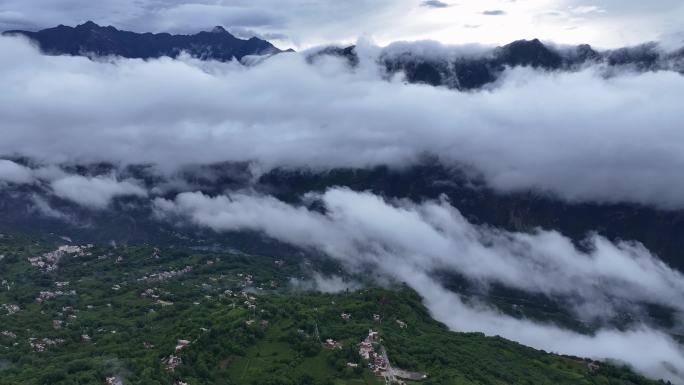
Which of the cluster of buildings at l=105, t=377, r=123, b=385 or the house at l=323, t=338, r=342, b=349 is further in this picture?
the house at l=323, t=338, r=342, b=349

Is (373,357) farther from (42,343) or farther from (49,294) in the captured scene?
(49,294)

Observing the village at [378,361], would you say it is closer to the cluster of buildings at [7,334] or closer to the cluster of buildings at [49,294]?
the cluster of buildings at [7,334]

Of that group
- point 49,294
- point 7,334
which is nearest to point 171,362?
point 7,334

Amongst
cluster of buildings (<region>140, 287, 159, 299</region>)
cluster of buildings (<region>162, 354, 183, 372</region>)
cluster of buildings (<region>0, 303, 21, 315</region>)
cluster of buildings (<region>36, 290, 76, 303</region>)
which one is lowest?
cluster of buildings (<region>140, 287, 159, 299</region>)

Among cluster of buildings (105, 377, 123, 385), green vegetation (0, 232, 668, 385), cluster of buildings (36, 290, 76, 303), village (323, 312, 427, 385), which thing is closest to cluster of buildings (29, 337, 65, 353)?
green vegetation (0, 232, 668, 385)

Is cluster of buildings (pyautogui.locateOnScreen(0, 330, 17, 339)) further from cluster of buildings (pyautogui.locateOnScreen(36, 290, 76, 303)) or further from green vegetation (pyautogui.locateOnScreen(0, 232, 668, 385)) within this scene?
cluster of buildings (pyautogui.locateOnScreen(36, 290, 76, 303))

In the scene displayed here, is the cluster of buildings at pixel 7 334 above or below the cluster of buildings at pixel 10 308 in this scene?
above

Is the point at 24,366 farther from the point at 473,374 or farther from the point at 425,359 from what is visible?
the point at 473,374

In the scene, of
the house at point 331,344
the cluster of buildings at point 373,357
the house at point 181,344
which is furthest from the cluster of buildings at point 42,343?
the cluster of buildings at point 373,357
